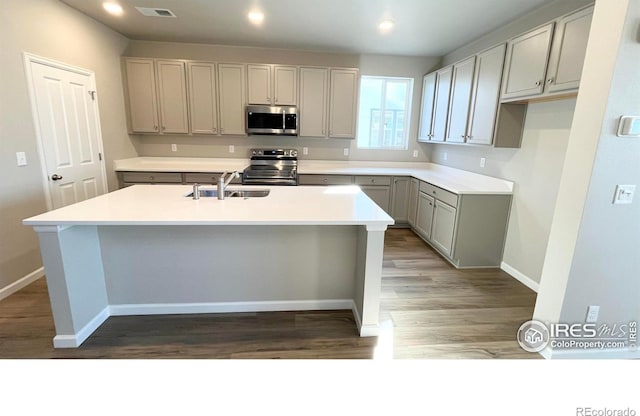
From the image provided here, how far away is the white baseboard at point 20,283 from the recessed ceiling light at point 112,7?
2741 mm

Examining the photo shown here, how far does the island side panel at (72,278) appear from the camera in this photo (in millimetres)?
1787

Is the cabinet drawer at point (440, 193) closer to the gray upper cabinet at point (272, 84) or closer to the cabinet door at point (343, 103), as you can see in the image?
the cabinet door at point (343, 103)

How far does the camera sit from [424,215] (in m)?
3.98

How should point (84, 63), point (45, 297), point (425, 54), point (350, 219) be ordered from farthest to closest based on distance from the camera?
point (425, 54) → point (84, 63) → point (45, 297) → point (350, 219)

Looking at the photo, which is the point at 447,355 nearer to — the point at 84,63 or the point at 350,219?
the point at 350,219

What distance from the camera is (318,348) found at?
1947mm

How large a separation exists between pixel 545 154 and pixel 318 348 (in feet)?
8.67

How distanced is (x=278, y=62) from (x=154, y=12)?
5.58 ft

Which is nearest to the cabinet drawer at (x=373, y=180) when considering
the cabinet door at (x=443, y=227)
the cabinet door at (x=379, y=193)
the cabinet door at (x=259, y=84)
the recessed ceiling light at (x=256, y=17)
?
A: the cabinet door at (x=379, y=193)

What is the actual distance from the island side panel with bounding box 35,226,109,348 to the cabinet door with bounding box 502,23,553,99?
366cm

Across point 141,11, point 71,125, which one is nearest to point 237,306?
point 71,125

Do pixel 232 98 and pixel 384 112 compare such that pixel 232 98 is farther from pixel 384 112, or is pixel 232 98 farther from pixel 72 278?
pixel 72 278

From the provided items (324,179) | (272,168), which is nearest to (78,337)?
(272,168)

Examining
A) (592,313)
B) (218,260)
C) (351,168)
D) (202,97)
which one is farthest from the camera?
(351,168)
